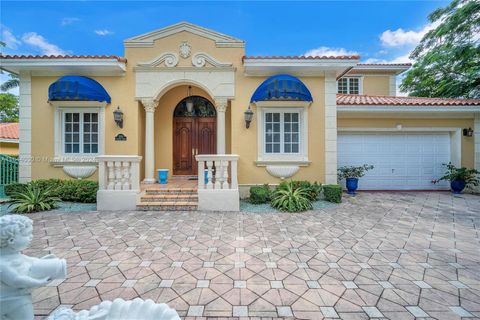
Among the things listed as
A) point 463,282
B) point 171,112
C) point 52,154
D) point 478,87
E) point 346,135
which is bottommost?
point 463,282

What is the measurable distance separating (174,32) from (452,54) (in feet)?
51.7

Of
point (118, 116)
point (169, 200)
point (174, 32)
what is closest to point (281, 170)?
point (169, 200)

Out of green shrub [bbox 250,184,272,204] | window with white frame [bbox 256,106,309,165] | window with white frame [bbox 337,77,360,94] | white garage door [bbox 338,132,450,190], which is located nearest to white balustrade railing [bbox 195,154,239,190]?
green shrub [bbox 250,184,272,204]

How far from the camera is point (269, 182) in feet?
28.0

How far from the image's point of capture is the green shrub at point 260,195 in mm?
7625

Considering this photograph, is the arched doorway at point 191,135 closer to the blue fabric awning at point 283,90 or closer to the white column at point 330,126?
the blue fabric awning at point 283,90

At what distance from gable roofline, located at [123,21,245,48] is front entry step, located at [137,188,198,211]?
567cm

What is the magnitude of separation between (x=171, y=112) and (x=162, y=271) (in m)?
7.67

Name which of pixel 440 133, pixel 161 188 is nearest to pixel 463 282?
pixel 161 188

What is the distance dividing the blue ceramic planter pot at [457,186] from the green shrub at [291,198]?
7.30 meters

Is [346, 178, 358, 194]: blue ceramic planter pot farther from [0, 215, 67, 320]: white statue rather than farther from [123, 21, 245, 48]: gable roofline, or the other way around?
[0, 215, 67, 320]: white statue

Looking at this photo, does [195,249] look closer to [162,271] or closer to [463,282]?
[162,271]

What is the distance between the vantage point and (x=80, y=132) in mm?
8555

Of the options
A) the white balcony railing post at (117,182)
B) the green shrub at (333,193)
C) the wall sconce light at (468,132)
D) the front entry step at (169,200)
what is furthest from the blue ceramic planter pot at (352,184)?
the white balcony railing post at (117,182)
